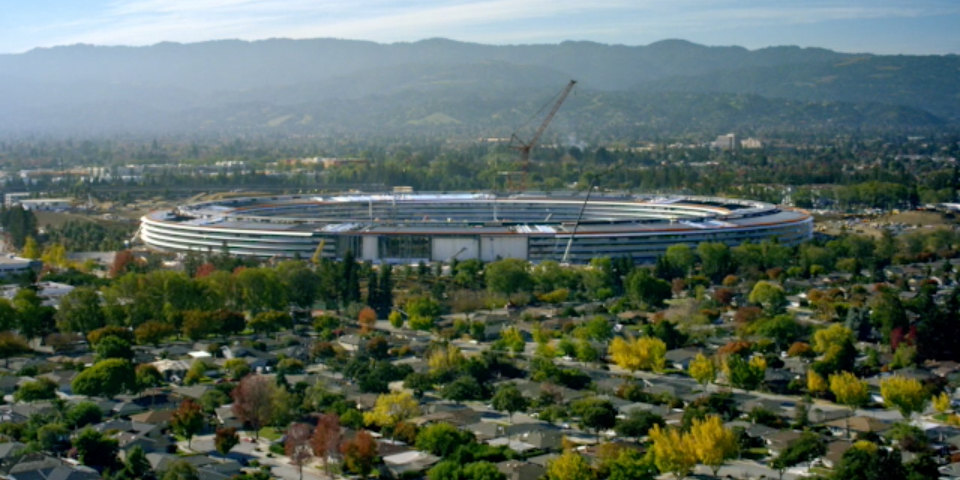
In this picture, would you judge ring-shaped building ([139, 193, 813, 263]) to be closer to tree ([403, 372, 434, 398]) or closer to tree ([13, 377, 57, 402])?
tree ([403, 372, 434, 398])


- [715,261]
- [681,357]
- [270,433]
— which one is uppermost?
[715,261]

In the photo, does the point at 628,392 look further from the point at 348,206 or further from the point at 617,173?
the point at 617,173

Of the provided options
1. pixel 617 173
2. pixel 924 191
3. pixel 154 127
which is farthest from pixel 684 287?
pixel 154 127

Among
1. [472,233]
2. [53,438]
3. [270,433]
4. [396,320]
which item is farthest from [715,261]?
[53,438]

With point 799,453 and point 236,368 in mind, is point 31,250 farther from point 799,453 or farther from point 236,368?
point 799,453

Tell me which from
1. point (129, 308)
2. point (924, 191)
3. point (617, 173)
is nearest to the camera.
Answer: point (129, 308)

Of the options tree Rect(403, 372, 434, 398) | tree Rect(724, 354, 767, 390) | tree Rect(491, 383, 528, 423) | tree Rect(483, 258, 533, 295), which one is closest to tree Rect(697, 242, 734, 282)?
tree Rect(483, 258, 533, 295)
